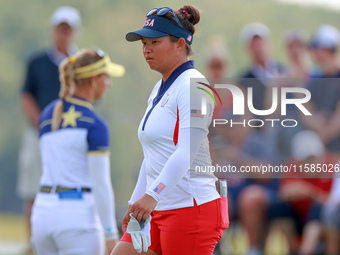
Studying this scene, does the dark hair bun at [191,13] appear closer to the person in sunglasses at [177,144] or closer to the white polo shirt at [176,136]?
the person in sunglasses at [177,144]

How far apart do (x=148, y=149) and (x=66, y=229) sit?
1.32 m

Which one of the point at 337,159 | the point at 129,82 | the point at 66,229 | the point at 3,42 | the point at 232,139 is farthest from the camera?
the point at 3,42

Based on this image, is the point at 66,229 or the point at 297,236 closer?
the point at 66,229

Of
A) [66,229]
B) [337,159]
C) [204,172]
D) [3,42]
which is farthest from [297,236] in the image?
[3,42]

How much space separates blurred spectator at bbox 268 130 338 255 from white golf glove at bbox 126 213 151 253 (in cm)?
437

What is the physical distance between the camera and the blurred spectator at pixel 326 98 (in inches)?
333

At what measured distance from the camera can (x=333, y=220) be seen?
7.84 m

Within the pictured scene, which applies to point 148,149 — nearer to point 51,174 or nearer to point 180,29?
point 180,29

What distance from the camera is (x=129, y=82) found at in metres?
24.4

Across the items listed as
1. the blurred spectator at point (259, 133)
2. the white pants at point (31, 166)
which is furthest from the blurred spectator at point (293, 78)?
the white pants at point (31, 166)

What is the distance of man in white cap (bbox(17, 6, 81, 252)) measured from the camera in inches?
349

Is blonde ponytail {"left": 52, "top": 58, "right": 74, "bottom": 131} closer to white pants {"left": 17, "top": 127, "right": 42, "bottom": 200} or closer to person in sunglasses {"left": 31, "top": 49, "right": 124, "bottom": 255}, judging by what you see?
person in sunglasses {"left": 31, "top": 49, "right": 124, "bottom": 255}

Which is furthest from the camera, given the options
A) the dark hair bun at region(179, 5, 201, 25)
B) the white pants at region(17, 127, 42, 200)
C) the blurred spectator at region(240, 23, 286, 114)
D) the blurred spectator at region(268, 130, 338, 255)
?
the white pants at region(17, 127, 42, 200)

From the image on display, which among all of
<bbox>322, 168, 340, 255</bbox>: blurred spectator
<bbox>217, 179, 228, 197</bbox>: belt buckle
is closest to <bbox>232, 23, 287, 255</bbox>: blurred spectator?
<bbox>322, 168, 340, 255</bbox>: blurred spectator
